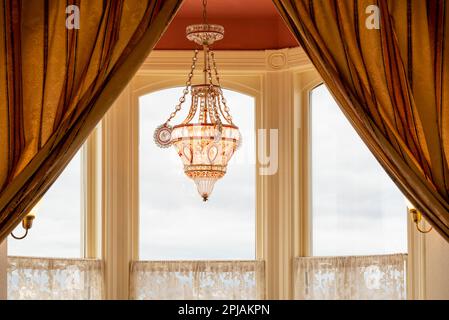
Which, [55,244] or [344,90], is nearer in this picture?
[344,90]

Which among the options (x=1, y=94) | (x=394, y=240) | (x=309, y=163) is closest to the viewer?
(x=1, y=94)

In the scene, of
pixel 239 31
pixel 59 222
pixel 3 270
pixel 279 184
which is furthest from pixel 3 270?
pixel 239 31

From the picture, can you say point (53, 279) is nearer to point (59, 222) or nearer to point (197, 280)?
point (59, 222)

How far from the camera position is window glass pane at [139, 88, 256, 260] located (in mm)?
5875

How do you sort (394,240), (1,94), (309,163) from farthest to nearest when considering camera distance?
1. (309,163)
2. (394,240)
3. (1,94)

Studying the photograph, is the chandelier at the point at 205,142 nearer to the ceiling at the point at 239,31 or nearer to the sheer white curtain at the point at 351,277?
the ceiling at the point at 239,31

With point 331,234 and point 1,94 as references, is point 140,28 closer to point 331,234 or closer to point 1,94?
point 1,94

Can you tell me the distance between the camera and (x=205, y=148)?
198 inches

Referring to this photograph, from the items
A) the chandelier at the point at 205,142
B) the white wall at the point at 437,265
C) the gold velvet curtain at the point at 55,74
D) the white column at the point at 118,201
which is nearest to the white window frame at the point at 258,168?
the white column at the point at 118,201

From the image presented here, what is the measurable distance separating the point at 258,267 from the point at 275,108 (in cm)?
106

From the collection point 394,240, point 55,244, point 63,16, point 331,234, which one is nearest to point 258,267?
point 331,234

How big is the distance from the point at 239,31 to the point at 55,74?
248cm

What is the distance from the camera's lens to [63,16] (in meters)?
3.67

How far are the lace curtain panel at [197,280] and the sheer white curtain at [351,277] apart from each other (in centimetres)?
30
